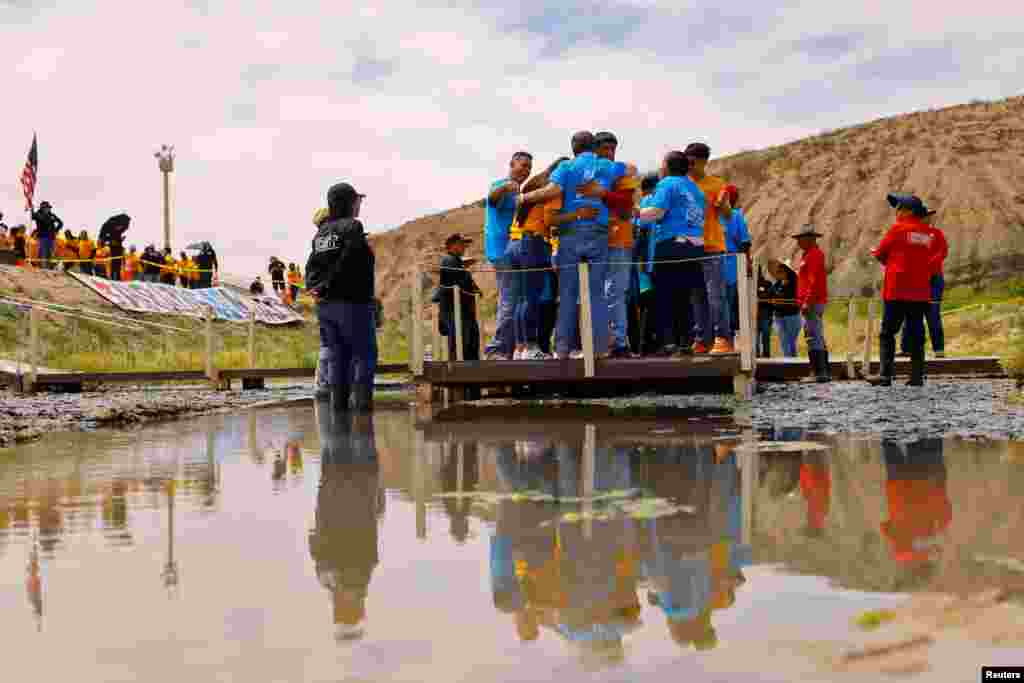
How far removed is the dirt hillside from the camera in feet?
193

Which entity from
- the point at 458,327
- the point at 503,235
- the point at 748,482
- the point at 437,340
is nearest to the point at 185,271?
the point at 437,340

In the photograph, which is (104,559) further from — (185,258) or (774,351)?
(185,258)

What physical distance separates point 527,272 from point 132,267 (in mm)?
29019

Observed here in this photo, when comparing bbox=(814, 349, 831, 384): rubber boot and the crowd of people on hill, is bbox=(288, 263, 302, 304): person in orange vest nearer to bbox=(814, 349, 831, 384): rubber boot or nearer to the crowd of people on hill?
the crowd of people on hill

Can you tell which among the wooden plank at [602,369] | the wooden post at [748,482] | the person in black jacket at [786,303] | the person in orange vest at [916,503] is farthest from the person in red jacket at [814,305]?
the person in orange vest at [916,503]

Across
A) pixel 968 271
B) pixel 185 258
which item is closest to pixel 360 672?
pixel 185 258

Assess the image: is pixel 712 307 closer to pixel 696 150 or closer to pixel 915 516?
pixel 696 150

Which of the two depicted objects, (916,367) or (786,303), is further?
(786,303)

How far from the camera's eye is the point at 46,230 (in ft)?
111

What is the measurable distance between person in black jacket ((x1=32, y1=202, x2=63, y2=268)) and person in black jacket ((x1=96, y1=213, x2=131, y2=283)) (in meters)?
2.70

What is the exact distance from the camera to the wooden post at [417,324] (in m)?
11.3

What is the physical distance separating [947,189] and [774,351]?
125ft

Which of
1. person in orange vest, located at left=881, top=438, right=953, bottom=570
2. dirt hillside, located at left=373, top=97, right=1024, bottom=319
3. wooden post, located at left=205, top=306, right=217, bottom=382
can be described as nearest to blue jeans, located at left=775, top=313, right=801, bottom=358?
wooden post, located at left=205, top=306, right=217, bottom=382

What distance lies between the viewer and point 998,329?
24.3 meters
